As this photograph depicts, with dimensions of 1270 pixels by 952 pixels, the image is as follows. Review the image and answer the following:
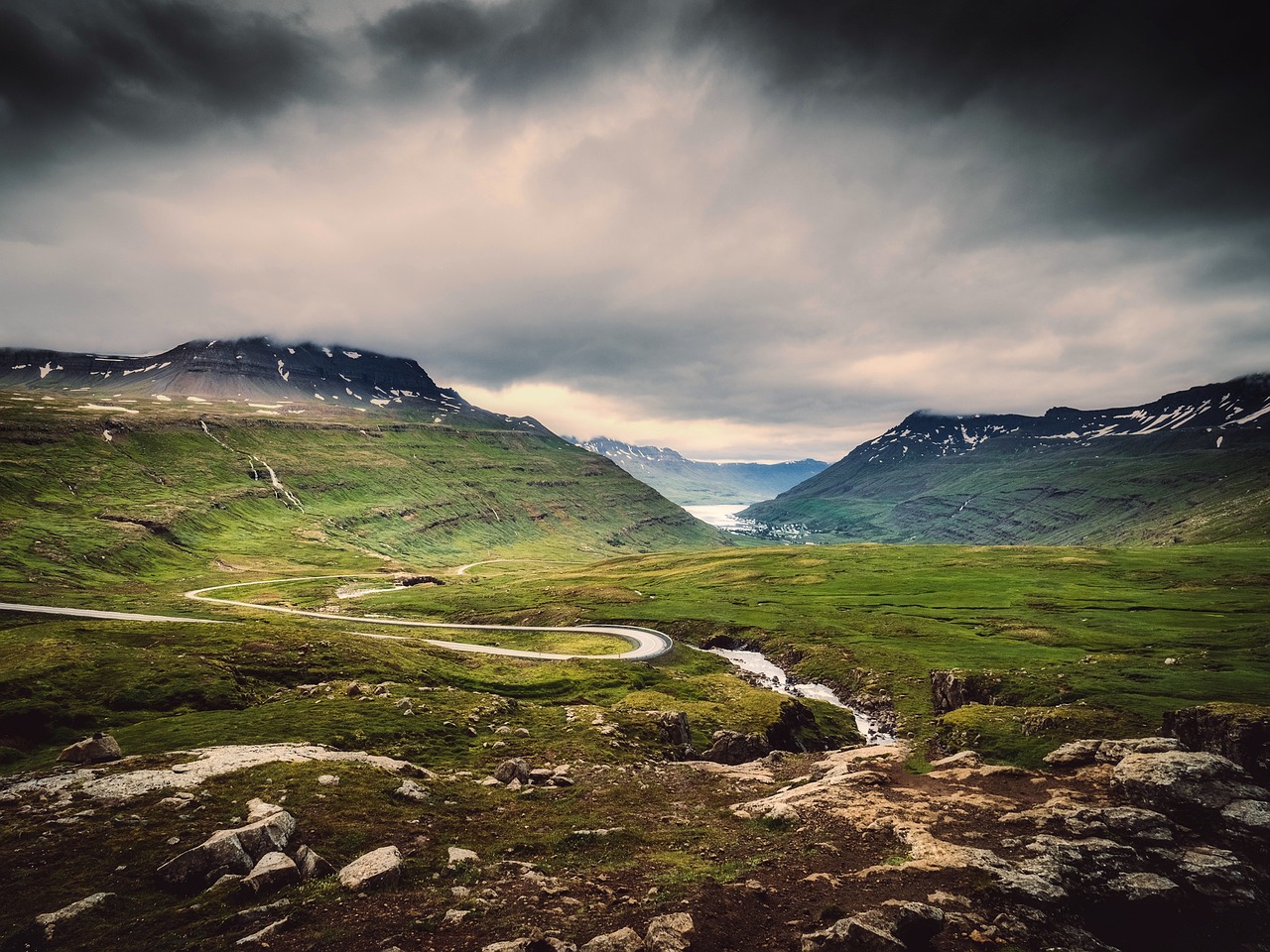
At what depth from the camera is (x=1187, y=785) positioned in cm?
2825

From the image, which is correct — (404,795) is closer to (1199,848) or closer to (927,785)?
(927,785)

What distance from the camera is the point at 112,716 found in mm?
40062

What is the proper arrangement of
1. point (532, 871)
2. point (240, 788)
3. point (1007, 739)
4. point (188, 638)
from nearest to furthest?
point (532, 871) → point (240, 788) → point (1007, 739) → point (188, 638)

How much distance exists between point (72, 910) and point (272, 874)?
5546 millimetres

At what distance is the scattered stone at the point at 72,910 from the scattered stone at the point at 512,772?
838 inches

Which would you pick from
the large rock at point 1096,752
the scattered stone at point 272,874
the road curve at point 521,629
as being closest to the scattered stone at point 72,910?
the scattered stone at point 272,874

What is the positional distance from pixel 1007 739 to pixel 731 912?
4383 centimetres

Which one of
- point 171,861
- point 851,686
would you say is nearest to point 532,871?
point 171,861

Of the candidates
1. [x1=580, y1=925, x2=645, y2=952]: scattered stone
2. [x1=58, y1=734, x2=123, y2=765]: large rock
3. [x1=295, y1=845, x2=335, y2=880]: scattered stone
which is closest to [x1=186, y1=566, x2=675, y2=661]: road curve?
[x1=58, y1=734, x2=123, y2=765]: large rock

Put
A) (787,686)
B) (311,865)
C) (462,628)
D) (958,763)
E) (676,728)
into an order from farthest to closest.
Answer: (462,628)
(787,686)
(676,728)
(958,763)
(311,865)

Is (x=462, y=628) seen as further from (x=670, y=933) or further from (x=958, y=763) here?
(x=670, y=933)

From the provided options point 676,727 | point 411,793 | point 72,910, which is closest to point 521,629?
point 676,727

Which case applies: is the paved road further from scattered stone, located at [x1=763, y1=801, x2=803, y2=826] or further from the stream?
scattered stone, located at [x1=763, y1=801, x2=803, y2=826]

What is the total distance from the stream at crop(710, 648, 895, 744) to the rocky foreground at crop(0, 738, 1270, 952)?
1584 inches
